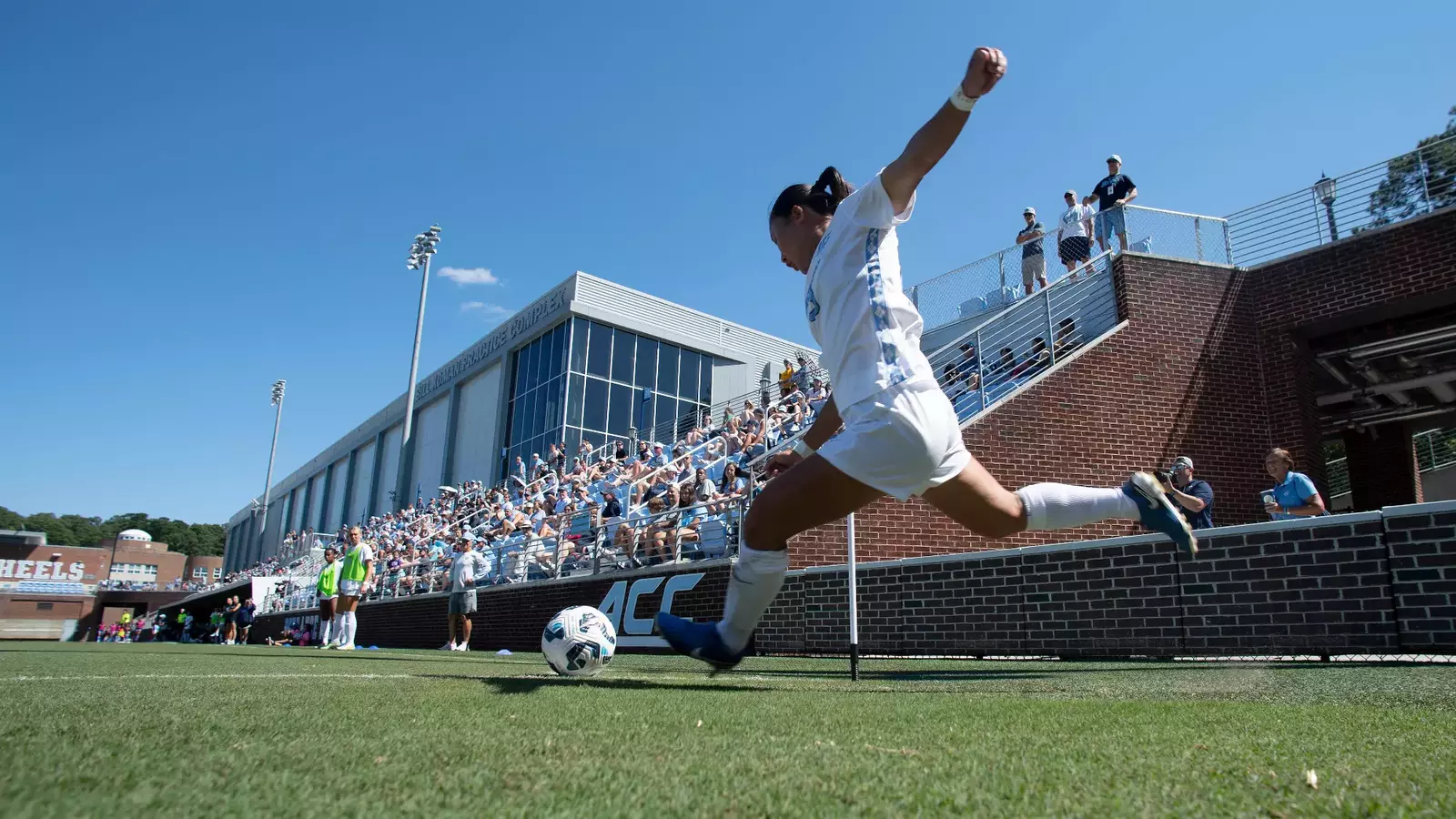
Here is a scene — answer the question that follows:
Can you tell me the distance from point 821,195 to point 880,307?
74cm

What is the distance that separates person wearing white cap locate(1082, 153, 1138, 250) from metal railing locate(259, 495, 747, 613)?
8897 mm

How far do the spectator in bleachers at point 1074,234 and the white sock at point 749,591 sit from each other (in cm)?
1448

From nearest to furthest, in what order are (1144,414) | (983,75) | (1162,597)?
(983,75) < (1162,597) < (1144,414)

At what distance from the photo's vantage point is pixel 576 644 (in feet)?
17.6

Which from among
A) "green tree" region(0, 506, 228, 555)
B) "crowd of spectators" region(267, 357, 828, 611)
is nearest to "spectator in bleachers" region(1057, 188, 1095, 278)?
"crowd of spectators" region(267, 357, 828, 611)

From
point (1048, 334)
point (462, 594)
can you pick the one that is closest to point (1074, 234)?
point (1048, 334)

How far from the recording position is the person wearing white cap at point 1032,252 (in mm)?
17442

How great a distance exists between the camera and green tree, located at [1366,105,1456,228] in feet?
44.0

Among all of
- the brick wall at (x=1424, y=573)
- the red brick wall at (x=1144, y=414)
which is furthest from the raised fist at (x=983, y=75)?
the red brick wall at (x=1144, y=414)

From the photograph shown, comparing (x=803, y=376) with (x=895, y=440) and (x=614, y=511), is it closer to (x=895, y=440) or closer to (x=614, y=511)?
(x=614, y=511)

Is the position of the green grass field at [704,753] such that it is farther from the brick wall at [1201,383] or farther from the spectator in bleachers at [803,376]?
the spectator in bleachers at [803,376]

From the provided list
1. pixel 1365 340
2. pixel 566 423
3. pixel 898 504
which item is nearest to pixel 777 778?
pixel 898 504

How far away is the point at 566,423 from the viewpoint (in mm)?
34781

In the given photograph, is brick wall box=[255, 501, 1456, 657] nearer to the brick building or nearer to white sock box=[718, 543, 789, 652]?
white sock box=[718, 543, 789, 652]
